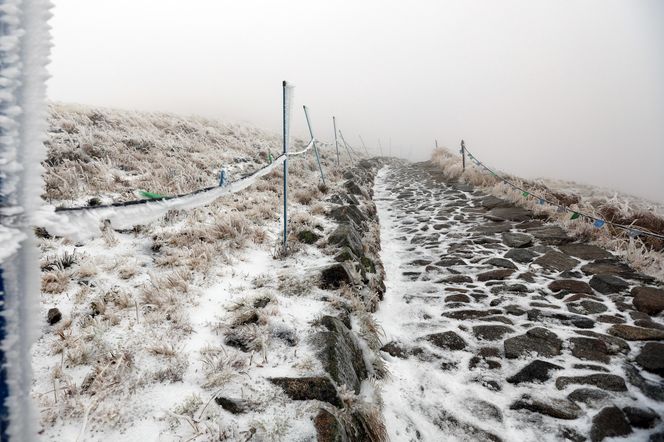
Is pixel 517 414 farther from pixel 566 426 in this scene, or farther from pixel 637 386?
pixel 637 386

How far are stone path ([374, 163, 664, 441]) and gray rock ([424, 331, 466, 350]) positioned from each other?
1 cm

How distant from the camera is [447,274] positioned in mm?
5625

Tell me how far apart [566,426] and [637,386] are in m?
0.83

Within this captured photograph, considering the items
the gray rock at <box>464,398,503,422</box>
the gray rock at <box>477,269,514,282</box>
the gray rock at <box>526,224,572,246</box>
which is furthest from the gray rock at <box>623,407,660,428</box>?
the gray rock at <box>526,224,572,246</box>

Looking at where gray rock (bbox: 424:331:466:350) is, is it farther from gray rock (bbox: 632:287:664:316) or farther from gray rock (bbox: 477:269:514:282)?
gray rock (bbox: 632:287:664:316)

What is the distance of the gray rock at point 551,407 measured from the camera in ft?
9.27

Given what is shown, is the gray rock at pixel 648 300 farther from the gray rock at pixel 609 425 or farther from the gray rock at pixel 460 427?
the gray rock at pixel 460 427

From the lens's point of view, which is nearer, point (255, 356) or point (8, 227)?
point (8, 227)

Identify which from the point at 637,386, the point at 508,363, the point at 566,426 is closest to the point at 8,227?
the point at 566,426

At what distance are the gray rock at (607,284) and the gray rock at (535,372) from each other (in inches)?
75.4

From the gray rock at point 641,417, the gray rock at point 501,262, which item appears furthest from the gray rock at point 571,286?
the gray rock at point 641,417

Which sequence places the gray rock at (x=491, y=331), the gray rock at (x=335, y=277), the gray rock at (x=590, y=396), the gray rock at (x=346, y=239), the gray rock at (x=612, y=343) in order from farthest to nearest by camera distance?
1. the gray rock at (x=346, y=239)
2. the gray rock at (x=335, y=277)
3. the gray rock at (x=491, y=331)
4. the gray rock at (x=612, y=343)
5. the gray rock at (x=590, y=396)

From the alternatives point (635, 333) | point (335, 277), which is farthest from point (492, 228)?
point (335, 277)

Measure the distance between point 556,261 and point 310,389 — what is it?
500cm
